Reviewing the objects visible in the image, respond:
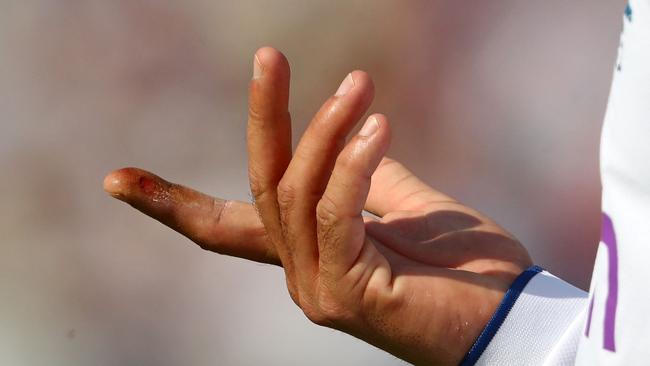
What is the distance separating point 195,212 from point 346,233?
0.14 meters

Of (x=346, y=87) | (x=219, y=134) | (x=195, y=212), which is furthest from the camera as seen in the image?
(x=219, y=134)

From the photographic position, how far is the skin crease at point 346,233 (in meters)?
0.45

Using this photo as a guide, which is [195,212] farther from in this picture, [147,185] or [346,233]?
[346,233]

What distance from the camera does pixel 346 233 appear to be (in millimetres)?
455

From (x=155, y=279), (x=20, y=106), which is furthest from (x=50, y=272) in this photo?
(x=20, y=106)

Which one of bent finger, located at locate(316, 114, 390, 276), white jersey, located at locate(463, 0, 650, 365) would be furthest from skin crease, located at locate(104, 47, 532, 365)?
white jersey, located at locate(463, 0, 650, 365)

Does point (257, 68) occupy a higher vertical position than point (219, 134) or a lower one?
higher

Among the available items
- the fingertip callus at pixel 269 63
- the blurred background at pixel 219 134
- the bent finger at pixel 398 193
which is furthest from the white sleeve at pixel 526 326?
the blurred background at pixel 219 134

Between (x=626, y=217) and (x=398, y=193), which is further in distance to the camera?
(x=398, y=193)

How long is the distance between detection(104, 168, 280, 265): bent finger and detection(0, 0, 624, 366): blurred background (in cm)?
67

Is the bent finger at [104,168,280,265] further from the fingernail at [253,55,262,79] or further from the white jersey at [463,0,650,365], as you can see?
the white jersey at [463,0,650,365]

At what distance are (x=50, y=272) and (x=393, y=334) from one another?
893 millimetres

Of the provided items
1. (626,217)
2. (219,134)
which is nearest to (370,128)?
(626,217)

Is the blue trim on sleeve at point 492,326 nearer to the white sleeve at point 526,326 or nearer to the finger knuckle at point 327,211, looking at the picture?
the white sleeve at point 526,326
